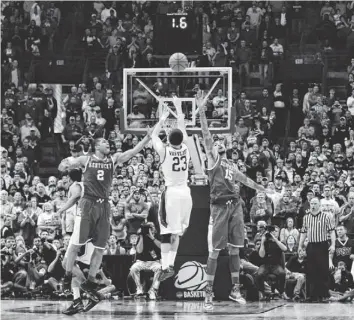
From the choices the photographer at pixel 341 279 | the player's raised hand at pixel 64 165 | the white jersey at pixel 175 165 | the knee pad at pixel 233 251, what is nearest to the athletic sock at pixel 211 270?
the knee pad at pixel 233 251

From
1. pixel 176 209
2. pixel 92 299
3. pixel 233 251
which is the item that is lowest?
pixel 92 299

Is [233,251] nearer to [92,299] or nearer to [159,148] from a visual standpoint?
[159,148]

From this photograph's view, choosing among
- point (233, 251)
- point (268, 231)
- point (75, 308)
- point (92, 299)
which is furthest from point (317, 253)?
point (75, 308)

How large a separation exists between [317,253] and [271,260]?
2.87ft

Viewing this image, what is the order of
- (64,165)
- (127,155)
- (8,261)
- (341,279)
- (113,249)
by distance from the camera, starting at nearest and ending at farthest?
(127,155)
(341,279)
(113,249)
(8,261)
(64,165)

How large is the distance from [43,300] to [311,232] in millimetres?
5078

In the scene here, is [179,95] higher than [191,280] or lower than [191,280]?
higher

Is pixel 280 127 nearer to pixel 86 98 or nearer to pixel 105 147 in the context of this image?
pixel 86 98

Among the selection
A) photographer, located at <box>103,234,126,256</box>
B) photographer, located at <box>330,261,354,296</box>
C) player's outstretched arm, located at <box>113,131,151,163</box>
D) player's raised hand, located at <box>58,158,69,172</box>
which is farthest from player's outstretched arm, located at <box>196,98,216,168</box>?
player's raised hand, located at <box>58,158,69,172</box>

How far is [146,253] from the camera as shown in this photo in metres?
19.1

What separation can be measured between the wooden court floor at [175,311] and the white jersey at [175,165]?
200cm

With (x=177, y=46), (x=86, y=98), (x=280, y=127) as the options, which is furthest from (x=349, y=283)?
(x=86, y=98)

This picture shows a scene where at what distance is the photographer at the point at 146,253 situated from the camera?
18938 mm

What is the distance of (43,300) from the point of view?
18.1 meters
